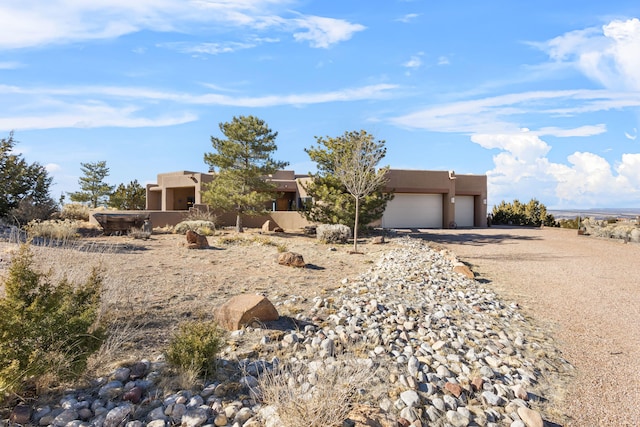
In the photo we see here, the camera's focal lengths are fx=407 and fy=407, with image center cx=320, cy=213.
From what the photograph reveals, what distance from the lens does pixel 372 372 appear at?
4180 mm

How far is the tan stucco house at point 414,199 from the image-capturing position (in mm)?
23338

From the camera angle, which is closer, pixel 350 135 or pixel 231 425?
pixel 231 425

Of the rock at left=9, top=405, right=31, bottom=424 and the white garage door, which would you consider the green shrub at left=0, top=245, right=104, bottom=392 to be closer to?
the rock at left=9, top=405, right=31, bottom=424

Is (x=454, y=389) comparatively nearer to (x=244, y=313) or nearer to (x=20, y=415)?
(x=244, y=313)

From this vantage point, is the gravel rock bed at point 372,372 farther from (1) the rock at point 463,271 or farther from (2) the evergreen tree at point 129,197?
(2) the evergreen tree at point 129,197

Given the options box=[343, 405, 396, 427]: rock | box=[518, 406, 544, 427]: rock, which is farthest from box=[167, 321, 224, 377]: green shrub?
box=[518, 406, 544, 427]: rock

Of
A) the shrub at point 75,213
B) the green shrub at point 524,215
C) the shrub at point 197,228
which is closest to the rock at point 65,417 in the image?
the shrub at point 197,228

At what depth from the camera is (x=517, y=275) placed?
10.2 metres

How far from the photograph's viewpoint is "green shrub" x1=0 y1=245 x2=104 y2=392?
3176mm

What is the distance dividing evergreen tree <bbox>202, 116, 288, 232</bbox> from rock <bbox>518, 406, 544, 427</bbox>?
1497 cm

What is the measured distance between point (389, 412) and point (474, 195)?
2580 centimetres

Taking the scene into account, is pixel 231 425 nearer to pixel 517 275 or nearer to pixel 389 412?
pixel 389 412

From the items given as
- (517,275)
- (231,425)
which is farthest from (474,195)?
(231,425)

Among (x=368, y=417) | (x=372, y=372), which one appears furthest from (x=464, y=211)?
(x=368, y=417)
